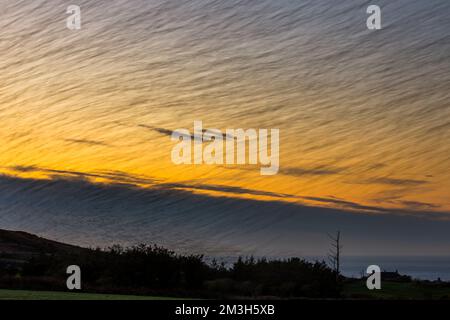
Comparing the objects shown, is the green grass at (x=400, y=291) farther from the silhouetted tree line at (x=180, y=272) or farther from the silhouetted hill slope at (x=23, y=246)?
the silhouetted hill slope at (x=23, y=246)

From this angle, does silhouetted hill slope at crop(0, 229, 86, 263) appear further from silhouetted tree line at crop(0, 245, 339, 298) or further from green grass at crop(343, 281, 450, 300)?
green grass at crop(343, 281, 450, 300)

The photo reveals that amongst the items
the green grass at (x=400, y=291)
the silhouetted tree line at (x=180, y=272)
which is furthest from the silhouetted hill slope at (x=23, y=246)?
the green grass at (x=400, y=291)

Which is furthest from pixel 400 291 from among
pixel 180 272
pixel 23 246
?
pixel 23 246

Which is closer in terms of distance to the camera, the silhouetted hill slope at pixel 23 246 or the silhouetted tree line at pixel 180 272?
the silhouetted tree line at pixel 180 272

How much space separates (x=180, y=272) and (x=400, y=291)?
539 inches

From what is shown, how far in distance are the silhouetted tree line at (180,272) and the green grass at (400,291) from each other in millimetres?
1928

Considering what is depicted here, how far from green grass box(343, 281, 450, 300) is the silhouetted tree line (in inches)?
75.9

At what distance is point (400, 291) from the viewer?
4544cm

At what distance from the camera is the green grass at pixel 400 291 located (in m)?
41.9

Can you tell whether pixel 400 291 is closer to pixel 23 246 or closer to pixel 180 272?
pixel 180 272

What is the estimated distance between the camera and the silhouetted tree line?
4412cm
